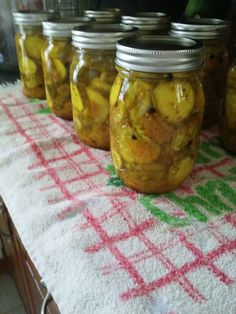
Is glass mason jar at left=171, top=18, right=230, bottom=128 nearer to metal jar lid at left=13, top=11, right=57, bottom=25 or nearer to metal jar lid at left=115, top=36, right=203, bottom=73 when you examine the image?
metal jar lid at left=115, top=36, right=203, bottom=73

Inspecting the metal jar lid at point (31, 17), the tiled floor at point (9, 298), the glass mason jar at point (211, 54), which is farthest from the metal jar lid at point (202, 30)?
the tiled floor at point (9, 298)

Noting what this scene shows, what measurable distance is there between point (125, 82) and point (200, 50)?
9cm

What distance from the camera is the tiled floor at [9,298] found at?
0.97 metres

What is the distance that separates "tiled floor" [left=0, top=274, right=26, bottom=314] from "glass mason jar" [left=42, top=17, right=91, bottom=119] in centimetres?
63

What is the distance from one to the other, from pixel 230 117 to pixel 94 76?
0.19 m

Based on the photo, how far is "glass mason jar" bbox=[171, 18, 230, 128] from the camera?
47cm

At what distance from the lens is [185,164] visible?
0.41 meters

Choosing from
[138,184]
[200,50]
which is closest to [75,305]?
[138,184]

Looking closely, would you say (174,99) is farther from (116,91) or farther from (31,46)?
(31,46)

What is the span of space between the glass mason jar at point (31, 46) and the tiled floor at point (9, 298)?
2.02ft

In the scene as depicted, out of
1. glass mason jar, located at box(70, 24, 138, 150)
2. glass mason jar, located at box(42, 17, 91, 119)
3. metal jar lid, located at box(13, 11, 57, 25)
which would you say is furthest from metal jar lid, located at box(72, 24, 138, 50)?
metal jar lid, located at box(13, 11, 57, 25)

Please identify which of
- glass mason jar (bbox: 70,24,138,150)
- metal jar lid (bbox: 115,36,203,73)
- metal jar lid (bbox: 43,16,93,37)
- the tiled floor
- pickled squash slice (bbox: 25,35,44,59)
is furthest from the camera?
the tiled floor

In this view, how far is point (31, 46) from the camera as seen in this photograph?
66 centimetres

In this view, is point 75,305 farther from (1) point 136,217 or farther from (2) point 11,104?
(2) point 11,104
